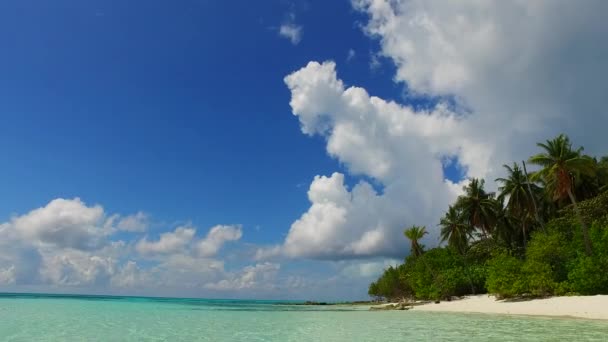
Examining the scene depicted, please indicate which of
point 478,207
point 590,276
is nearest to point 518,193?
point 478,207

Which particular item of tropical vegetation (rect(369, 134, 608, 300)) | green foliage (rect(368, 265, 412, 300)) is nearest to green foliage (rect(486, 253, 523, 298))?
tropical vegetation (rect(369, 134, 608, 300))

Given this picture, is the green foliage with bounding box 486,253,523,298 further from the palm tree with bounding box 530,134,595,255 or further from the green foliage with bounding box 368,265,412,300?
the green foliage with bounding box 368,265,412,300

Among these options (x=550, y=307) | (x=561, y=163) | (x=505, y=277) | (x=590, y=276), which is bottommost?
(x=550, y=307)

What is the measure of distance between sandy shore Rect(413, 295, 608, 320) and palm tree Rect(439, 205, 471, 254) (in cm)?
2209

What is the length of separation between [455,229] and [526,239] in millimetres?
10393

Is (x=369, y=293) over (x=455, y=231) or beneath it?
beneath

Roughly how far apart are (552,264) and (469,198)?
25.0 meters

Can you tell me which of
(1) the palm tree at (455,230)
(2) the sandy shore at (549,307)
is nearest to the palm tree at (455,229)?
(1) the palm tree at (455,230)

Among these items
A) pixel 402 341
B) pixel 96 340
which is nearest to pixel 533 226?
pixel 402 341

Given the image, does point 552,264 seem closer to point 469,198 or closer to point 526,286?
point 526,286

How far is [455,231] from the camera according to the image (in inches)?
2680

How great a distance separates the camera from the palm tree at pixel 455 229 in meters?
67.5

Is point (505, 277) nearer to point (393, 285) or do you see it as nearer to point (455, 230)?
point (455, 230)

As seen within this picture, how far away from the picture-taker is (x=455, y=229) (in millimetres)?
68000
